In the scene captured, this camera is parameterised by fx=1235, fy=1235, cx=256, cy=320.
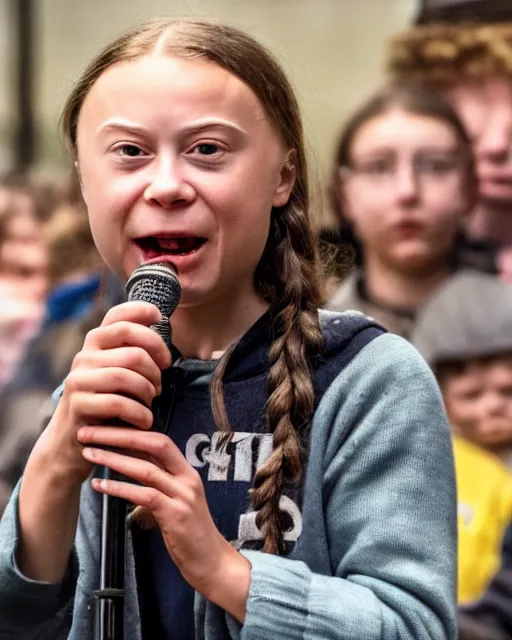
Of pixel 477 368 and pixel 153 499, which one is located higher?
pixel 477 368

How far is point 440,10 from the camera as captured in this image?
2773mm

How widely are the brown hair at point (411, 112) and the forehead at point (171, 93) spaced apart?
1395 millimetres

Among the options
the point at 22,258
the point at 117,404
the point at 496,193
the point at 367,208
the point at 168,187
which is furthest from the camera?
the point at 22,258

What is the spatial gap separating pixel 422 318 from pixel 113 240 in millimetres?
1477

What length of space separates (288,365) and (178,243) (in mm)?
148

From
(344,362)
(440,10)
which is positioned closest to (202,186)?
(344,362)

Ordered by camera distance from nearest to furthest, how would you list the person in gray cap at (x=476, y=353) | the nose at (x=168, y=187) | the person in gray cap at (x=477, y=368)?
the nose at (x=168, y=187) → the person in gray cap at (x=477, y=368) → the person in gray cap at (x=476, y=353)

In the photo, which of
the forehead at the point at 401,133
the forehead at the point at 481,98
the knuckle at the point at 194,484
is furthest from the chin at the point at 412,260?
the knuckle at the point at 194,484

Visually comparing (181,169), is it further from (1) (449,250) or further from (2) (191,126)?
(1) (449,250)

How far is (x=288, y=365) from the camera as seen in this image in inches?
43.9

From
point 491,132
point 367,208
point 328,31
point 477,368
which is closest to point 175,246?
point 367,208

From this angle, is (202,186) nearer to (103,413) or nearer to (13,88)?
(103,413)

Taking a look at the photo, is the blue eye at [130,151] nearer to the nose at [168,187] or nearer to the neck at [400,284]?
the nose at [168,187]

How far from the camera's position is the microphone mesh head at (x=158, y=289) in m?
1.02
